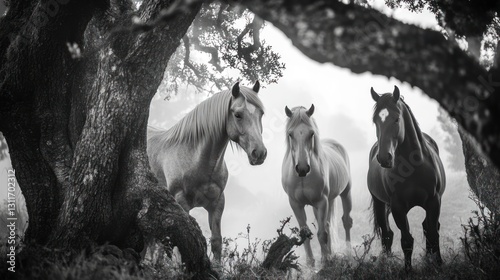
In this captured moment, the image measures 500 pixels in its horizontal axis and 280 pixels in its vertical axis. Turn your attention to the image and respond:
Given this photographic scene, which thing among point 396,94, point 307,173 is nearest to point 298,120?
point 307,173

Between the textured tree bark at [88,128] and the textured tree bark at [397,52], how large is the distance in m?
2.58

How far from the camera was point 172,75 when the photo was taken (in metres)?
11.2

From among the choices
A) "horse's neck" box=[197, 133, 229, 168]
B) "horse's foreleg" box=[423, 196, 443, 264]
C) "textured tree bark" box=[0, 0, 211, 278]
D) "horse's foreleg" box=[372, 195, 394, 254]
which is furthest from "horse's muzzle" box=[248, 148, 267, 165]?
"horse's foreleg" box=[372, 195, 394, 254]

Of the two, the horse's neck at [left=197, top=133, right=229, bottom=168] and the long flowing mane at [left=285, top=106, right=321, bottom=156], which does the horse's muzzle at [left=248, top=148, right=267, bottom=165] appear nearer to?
the horse's neck at [left=197, top=133, right=229, bottom=168]

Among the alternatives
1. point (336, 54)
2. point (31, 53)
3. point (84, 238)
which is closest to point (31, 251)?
point (84, 238)

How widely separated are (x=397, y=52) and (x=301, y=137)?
4.59 meters

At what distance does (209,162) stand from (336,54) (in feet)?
13.2

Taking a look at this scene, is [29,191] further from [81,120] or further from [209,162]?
[209,162]

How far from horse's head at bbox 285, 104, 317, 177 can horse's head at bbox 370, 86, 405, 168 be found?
1465 millimetres

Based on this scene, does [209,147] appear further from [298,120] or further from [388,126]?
[388,126]

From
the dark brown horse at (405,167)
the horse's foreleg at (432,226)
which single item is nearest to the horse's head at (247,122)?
the dark brown horse at (405,167)

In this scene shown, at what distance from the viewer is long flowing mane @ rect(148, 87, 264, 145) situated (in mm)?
5435

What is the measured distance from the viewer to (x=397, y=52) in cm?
187

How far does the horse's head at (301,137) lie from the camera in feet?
20.1
